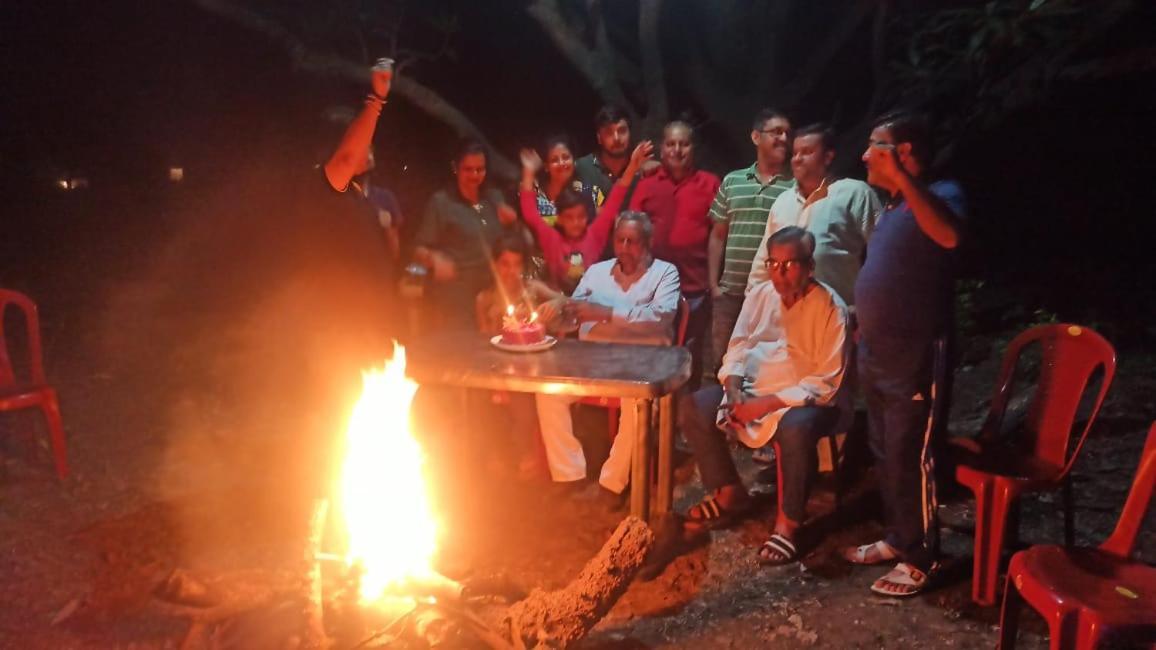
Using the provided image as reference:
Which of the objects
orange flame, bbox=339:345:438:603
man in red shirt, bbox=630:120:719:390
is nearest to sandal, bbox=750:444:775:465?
man in red shirt, bbox=630:120:719:390

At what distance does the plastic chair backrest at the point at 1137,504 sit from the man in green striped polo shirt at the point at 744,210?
264 cm

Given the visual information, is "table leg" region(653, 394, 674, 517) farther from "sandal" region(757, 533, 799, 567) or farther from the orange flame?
the orange flame

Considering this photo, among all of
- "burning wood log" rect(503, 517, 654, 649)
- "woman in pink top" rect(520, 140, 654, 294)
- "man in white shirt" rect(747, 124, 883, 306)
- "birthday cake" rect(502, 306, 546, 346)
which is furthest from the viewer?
"woman in pink top" rect(520, 140, 654, 294)

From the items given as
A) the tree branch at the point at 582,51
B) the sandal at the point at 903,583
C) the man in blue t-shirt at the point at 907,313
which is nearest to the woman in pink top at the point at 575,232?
the man in blue t-shirt at the point at 907,313

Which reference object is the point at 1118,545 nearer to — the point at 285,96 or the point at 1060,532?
the point at 1060,532

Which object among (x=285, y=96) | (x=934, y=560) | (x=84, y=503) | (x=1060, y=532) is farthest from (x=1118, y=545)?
(x=285, y=96)

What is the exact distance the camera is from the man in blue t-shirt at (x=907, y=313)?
3.85 m

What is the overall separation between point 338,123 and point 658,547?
2.55m

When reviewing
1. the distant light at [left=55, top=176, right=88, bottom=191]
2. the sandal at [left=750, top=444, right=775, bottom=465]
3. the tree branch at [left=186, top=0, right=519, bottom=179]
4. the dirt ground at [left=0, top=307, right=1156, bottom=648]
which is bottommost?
the dirt ground at [left=0, top=307, right=1156, bottom=648]

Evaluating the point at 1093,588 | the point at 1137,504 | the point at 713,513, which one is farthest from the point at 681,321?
the point at 1093,588

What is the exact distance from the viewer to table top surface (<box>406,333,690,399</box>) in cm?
377

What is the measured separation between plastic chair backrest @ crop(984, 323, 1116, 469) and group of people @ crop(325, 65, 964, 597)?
0.54 metres

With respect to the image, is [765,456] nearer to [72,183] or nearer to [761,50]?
[761,50]

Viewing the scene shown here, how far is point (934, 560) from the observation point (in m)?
4.02
